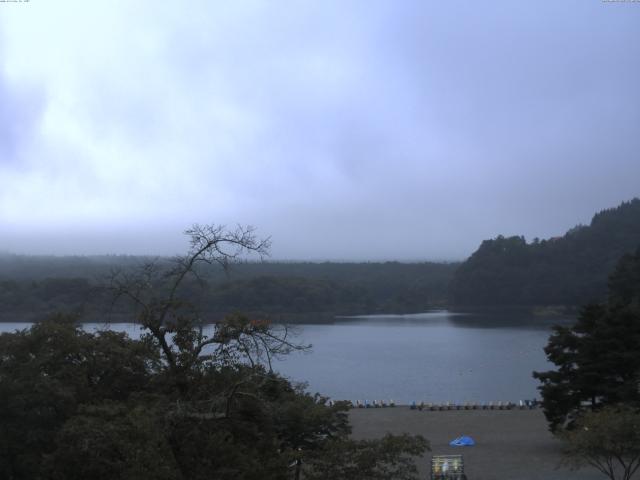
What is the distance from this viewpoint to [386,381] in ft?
106

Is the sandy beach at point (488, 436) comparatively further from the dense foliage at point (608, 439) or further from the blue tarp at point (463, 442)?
the dense foliage at point (608, 439)

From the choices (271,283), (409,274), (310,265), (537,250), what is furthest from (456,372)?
(310,265)

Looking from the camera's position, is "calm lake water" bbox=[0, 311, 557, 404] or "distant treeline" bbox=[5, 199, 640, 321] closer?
"calm lake water" bbox=[0, 311, 557, 404]

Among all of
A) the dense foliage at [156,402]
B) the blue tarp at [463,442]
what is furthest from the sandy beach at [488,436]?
the dense foliage at [156,402]

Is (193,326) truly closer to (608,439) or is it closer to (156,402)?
(156,402)

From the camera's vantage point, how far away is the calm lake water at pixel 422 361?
2953 cm

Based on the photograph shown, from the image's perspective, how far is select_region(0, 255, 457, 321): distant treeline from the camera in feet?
163

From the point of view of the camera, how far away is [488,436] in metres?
18.5

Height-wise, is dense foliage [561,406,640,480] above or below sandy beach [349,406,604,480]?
above

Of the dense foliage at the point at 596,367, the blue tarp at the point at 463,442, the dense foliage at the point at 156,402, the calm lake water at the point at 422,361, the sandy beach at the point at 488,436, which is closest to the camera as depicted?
the dense foliage at the point at 156,402

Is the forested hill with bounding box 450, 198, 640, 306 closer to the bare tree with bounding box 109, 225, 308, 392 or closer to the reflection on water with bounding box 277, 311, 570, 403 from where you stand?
the reflection on water with bounding box 277, 311, 570, 403

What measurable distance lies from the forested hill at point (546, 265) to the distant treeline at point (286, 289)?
7049 mm

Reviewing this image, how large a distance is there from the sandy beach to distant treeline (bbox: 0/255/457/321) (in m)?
9.71

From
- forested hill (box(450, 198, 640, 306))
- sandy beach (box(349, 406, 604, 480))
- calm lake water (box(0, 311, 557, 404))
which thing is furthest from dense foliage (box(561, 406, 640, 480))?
forested hill (box(450, 198, 640, 306))
